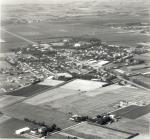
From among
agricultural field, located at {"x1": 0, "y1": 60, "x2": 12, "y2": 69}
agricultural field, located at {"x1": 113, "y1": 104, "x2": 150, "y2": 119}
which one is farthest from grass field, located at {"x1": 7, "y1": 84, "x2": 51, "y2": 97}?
agricultural field, located at {"x1": 0, "y1": 60, "x2": 12, "y2": 69}

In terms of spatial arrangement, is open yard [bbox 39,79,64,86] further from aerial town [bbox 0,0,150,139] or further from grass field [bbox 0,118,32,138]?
grass field [bbox 0,118,32,138]

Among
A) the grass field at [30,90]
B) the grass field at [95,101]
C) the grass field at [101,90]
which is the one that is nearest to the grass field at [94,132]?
the grass field at [95,101]

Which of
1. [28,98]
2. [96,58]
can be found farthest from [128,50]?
[28,98]

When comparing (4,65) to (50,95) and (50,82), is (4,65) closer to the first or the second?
(50,82)

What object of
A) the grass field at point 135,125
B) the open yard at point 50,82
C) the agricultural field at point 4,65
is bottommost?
the agricultural field at point 4,65

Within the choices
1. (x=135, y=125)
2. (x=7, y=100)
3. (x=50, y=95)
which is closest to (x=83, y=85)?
(x=50, y=95)

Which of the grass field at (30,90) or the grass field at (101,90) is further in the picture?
the grass field at (30,90)

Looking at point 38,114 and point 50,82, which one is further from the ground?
point 38,114

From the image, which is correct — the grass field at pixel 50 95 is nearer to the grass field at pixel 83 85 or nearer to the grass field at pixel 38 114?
the grass field at pixel 38 114
